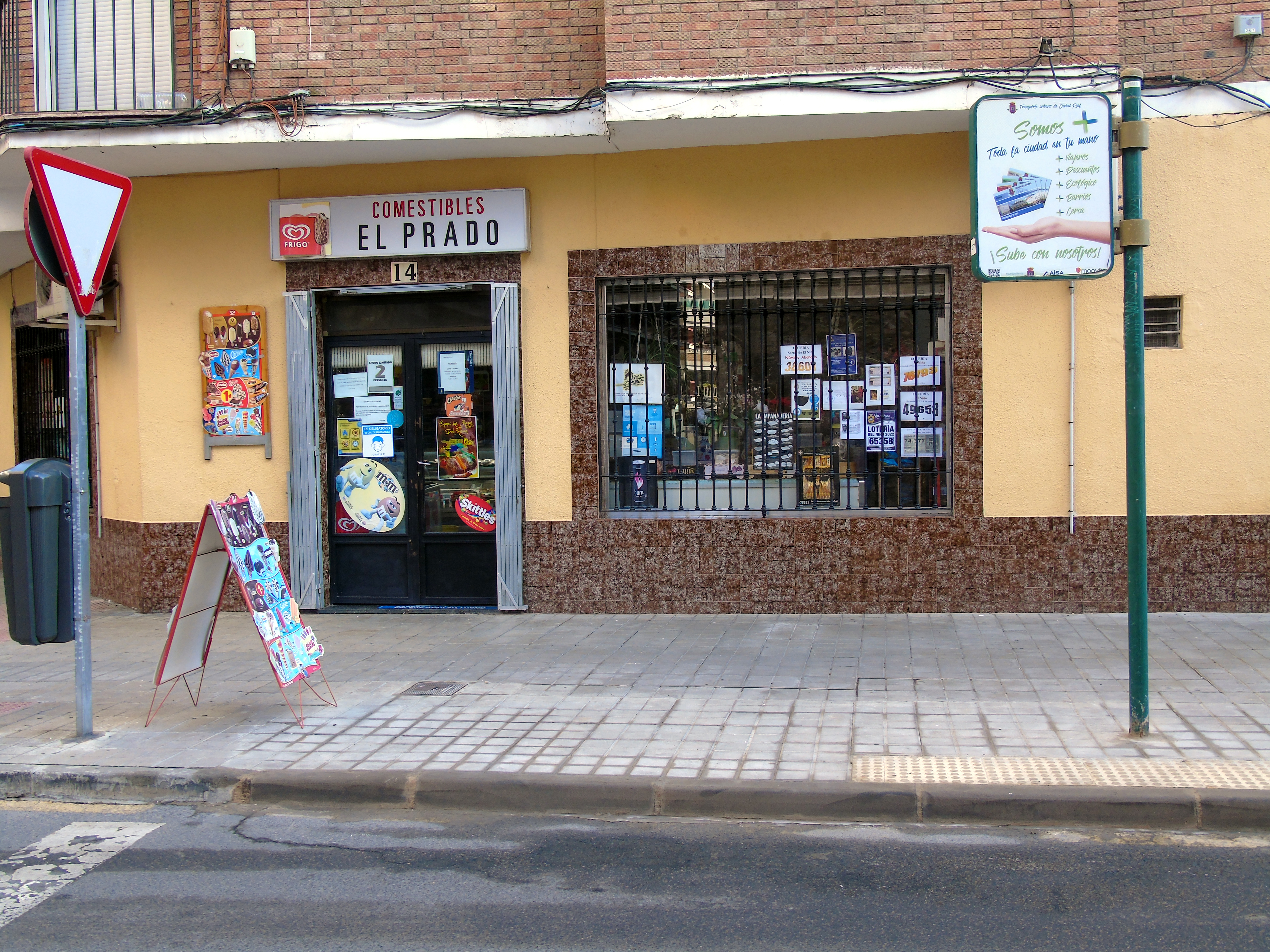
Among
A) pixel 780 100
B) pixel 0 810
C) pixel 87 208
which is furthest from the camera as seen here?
pixel 780 100

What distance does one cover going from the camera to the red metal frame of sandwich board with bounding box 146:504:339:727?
5.79 m

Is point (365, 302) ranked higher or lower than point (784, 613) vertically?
higher

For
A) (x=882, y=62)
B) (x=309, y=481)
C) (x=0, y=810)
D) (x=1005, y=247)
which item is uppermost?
(x=882, y=62)

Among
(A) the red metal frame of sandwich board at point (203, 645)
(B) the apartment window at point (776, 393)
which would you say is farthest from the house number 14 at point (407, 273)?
(A) the red metal frame of sandwich board at point (203, 645)

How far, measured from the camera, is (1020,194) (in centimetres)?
547

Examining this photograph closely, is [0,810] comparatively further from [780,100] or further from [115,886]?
[780,100]

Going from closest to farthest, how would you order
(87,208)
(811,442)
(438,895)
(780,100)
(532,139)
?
1. (438,895)
2. (87,208)
3. (780,100)
4. (532,139)
5. (811,442)

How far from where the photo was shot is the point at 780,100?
7793 mm

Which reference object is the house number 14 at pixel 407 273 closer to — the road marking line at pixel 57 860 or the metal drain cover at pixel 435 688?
the metal drain cover at pixel 435 688

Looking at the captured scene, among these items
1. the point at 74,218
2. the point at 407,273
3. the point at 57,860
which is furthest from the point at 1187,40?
the point at 57,860

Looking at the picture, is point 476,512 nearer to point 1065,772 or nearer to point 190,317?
point 190,317

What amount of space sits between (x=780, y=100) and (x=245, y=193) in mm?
4632

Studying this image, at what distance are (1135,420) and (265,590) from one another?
4515 millimetres

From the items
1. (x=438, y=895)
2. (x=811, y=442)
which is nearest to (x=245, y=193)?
(x=811, y=442)
